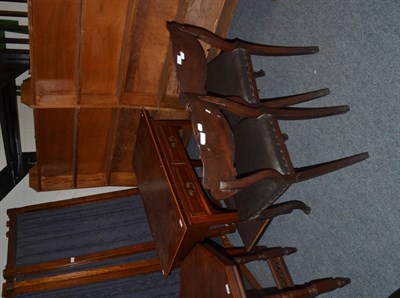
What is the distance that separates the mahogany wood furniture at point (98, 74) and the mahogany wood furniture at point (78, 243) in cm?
34

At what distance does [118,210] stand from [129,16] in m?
1.49

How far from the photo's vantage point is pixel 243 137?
2129 millimetres

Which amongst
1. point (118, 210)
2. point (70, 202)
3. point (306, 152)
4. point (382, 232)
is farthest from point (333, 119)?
point (70, 202)

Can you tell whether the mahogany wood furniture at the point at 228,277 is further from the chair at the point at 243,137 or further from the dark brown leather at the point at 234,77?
the dark brown leather at the point at 234,77

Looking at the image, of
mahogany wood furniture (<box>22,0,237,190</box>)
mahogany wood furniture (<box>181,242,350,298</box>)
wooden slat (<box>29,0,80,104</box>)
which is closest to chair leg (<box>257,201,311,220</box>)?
mahogany wood furniture (<box>181,242,350,298</box>)

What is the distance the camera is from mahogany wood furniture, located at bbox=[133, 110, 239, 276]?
2.19 m

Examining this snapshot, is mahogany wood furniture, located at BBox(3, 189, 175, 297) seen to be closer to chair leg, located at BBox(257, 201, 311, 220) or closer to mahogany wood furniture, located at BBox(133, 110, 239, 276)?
mahogany wood furniture, located at BBox(133, 110, 239, 276)

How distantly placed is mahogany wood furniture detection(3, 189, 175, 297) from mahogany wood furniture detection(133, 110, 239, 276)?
1.15 feet

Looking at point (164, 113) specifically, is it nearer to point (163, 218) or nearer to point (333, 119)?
point (163, 218)

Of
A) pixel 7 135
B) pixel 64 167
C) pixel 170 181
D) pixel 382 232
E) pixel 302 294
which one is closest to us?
pixel 382 232

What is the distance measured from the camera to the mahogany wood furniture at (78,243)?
266 cm

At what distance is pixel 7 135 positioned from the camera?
3.02m

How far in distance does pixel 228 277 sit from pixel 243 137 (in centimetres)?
74

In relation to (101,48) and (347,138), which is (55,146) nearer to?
(101,48)
